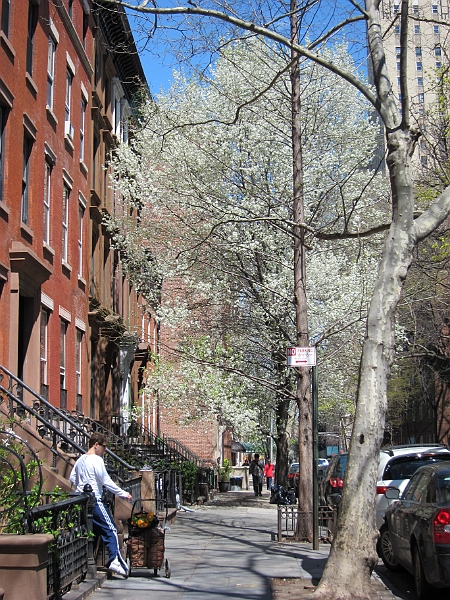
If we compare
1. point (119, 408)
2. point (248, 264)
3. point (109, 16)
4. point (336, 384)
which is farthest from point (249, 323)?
point (109, 16)

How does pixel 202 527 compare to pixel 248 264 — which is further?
pixel 248 264

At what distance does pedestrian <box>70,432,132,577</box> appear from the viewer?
31.1 ft

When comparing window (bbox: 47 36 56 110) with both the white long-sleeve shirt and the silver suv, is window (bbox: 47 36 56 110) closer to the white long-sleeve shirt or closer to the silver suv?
the silver suv

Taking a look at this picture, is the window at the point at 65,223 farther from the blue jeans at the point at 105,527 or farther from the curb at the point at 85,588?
the curb at the point at 85,588

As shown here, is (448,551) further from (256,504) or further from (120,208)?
(120,208)

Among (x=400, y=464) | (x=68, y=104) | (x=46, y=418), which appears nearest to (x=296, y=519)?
(x=400, y=464)

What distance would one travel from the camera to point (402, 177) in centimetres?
900

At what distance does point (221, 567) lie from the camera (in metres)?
11.4

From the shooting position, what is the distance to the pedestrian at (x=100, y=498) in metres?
9.48

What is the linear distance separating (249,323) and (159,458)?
17.3 ft

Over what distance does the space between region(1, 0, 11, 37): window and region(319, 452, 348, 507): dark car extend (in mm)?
11381

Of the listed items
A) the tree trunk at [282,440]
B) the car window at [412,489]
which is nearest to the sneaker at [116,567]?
the car window at [412,489]

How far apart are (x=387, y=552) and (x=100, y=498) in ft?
14.4

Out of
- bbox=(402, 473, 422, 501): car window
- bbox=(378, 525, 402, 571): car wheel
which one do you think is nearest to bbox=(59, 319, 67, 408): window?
bbox=(378, 525, 402, 571): car wheel
